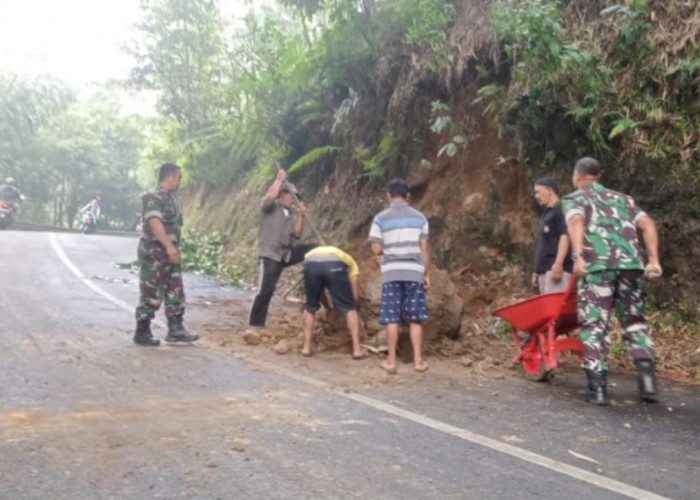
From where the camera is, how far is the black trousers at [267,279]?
8.34 meters

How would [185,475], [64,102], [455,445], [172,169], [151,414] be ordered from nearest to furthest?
[185,475] → [455,445] → [151,414] → [172,169] → [64,102]

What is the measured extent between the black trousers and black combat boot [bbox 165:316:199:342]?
0.97 meters

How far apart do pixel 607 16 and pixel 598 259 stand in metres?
4.43

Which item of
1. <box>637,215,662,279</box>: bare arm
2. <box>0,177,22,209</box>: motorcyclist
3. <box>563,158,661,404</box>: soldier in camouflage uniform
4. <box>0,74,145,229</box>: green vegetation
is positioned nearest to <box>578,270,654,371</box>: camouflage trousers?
<box>563,158,661,404</box>: soldier in camouflage uniform

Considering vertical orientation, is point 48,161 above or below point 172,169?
above

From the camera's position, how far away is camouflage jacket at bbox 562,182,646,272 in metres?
5.60

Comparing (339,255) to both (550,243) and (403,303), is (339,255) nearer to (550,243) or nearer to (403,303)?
(403,303)

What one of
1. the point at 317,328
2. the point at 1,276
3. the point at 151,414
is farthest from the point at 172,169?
the point at 1,276

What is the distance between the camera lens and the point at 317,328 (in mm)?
7840

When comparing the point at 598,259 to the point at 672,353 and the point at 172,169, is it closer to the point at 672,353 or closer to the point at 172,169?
the point at 672,353

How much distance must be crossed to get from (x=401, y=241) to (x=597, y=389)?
7.26 ft

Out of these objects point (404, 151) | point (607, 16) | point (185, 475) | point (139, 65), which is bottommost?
point (185, 475)

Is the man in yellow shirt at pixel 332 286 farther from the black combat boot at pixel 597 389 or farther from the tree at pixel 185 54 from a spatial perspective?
the tree at pixel 185 54

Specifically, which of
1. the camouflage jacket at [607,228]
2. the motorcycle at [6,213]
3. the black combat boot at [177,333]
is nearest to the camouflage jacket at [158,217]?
the black combat boot at [177,333]
